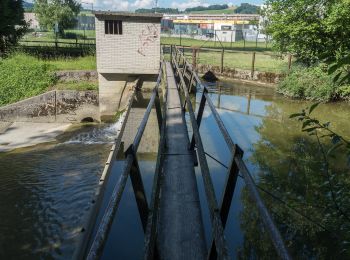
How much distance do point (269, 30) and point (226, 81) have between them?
5.70 m

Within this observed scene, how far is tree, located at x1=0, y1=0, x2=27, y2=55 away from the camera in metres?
20.8

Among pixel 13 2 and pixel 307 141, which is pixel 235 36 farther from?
pixel 307 141

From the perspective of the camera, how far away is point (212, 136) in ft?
39.6

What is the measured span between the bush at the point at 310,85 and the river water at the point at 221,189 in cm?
81

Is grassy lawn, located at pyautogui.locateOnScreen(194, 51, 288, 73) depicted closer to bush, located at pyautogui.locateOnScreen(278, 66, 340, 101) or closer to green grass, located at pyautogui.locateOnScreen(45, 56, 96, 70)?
Answer: bush, located at pyautogui.locateOnScreen(278, 66, 340, 101)

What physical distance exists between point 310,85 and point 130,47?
827 cm

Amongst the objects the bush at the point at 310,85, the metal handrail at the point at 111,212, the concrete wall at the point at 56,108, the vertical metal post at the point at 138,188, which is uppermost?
the metal handrail at the point at 111,212

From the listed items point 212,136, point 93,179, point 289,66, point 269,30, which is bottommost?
point 93,179

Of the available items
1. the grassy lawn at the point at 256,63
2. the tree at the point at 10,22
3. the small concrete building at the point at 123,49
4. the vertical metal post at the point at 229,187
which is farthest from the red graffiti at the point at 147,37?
the vertical metal post at the point at 229,187

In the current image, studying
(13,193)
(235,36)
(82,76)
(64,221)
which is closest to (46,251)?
(64,221)

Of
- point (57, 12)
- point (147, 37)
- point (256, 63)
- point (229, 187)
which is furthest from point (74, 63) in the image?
point (57, 12)

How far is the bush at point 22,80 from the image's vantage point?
1853cm

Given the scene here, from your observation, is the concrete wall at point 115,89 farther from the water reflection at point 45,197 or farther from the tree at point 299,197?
the tree at point 299,197

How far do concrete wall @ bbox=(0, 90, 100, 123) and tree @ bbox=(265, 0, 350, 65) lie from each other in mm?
9104
